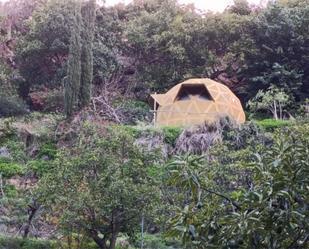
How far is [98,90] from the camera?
95.0 ft

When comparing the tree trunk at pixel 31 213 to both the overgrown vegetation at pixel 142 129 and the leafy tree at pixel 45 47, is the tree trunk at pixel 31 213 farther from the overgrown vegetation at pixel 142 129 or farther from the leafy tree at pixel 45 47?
the leafy tree at pixel 45 47

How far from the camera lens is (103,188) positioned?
12.1 m

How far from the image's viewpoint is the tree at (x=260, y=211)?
152 inches

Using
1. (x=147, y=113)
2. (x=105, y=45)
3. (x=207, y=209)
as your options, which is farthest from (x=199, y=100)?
(x=207, y=209)

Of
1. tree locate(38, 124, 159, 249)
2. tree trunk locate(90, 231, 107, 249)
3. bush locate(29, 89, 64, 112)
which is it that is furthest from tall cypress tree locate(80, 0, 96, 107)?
tree trunk locate(90, 231, 107, 249)

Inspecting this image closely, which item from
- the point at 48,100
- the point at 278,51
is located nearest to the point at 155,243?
the point at 48,100

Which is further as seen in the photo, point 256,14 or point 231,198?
point 256,14

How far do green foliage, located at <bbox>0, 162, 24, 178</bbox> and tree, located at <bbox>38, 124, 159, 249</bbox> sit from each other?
9.08 m

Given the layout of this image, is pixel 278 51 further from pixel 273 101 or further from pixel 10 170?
pixel 10 170

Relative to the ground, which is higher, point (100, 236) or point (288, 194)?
point (288, 194)

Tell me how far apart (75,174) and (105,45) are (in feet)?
61.5

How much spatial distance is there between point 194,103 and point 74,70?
552 centimetres

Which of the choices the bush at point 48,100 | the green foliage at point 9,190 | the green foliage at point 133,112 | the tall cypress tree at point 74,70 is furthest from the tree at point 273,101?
the green foliage at point 9,190

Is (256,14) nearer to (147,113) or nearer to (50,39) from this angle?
(147,113)
